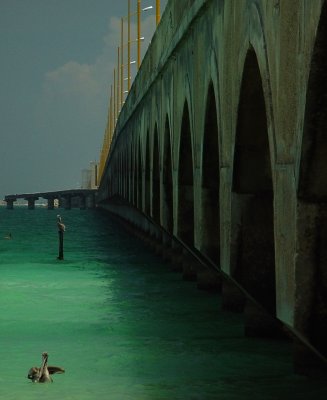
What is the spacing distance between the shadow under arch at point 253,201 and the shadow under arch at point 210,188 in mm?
3325

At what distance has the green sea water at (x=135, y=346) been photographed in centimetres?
1397

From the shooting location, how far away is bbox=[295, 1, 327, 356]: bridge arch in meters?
9.11

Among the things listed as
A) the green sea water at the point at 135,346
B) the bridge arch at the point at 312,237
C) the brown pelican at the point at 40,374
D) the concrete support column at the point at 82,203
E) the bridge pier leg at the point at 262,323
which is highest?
the bridge arch at the point at 312,237

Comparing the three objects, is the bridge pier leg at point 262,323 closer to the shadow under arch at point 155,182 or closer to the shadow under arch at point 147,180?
the shadow under arch at point 155,182

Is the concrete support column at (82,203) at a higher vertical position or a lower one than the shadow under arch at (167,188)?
lower

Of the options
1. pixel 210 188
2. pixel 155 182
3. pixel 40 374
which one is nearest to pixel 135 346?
pixel 210 188

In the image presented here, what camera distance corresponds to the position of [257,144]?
1367 centimetres

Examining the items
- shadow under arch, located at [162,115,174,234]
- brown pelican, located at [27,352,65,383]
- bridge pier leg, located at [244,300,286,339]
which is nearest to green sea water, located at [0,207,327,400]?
brown pelican, located at [27,352,65,383]

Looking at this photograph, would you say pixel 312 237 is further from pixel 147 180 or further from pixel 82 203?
pixel 82 203

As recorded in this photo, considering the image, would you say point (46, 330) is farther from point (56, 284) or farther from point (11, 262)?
point (11, 262)

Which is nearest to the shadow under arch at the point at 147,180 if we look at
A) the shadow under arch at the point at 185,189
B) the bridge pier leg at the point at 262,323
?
the shadow under arch at the point at 185,189

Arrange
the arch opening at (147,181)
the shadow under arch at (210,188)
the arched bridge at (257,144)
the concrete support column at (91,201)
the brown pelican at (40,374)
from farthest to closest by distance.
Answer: the concrete support column at (91,201) → the arch opening at (147,181) → the shadow under arch at (210,188) → the brown pelican at (40,374) → the arched bridge at (257,144)

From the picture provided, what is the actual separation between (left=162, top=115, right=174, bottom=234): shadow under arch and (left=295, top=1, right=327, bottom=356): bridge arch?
16.6 meters

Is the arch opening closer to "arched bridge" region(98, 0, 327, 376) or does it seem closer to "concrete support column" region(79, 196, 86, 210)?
"arched bridge" region(98, 0, 327, 376)
